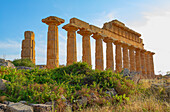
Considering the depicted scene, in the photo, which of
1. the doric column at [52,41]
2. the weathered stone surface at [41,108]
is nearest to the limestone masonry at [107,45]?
the doric column at [52,41]

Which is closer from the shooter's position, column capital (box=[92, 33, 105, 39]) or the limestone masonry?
the limestone masonry

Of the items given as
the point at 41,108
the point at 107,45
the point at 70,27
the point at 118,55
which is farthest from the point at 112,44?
the point at 41,108

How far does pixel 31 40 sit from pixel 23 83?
54.0 ft

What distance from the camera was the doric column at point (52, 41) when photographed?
66.1 feet

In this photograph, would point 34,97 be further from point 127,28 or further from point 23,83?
point 127,28

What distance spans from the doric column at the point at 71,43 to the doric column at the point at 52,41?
67.6 inches

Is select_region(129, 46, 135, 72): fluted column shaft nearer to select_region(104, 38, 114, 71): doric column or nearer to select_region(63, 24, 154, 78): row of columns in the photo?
select_region(63, 24, 154, 78): row of columns

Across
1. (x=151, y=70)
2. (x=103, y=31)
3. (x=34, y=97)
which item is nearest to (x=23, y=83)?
(x=34, y=97)

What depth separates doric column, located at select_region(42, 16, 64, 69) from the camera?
20.1 metres

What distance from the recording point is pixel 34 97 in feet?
23.2

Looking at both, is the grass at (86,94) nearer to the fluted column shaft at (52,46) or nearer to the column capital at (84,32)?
the fluted column shaft at (52,46)

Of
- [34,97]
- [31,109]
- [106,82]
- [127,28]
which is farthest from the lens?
[127,28]

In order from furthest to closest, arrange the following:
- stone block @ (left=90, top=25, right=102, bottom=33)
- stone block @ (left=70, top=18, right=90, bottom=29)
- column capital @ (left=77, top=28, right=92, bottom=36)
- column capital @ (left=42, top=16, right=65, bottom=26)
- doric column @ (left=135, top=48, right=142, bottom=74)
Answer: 1. doric column @ (left=135, top=48, right=142, bottom=74)
2. stone block @ (left=90, top=25, right=102, bottom=33)
3. column capital @ (left=77, top=28, right=92, bottom=36)
4. stone block @ (left=70, top=18, right=90, bottom=29)
5. column capital @ (left=42, top=16, right=65, bottom=26)

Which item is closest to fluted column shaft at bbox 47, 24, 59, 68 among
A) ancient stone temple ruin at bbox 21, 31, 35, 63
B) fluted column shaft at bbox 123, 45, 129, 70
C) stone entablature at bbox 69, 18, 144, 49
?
stone entablature at bbox 69, 18, 144, 49
